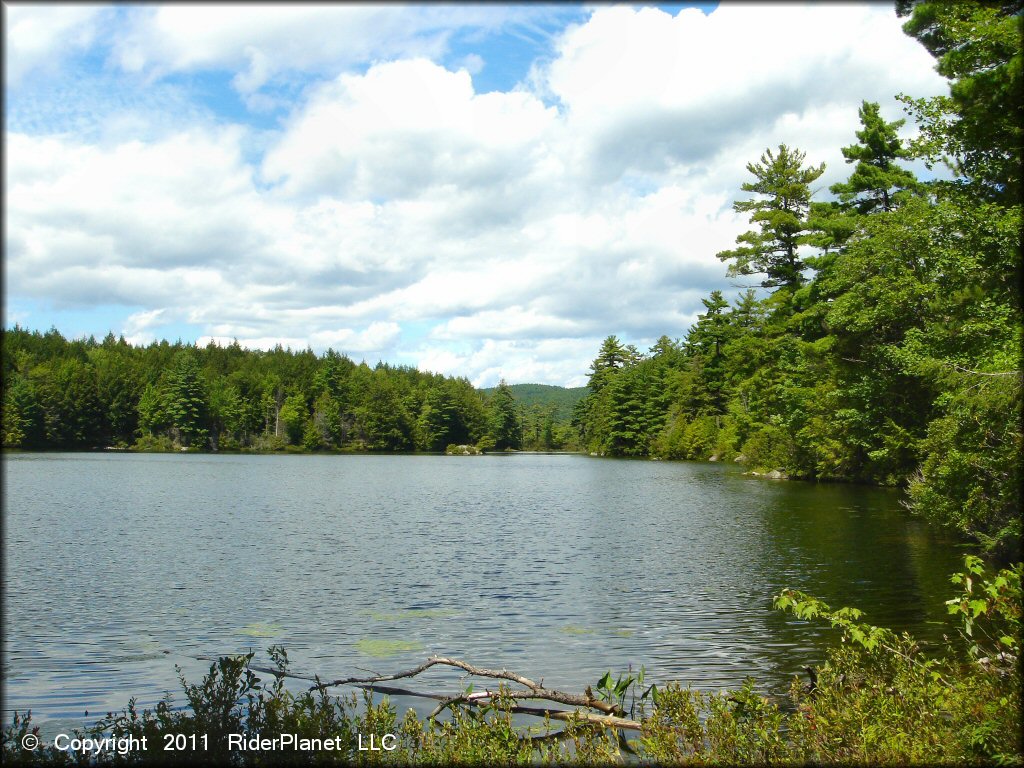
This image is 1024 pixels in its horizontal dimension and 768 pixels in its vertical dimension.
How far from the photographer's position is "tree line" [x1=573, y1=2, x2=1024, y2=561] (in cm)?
1325

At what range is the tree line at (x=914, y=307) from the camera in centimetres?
1325

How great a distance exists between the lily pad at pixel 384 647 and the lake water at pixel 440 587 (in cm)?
9

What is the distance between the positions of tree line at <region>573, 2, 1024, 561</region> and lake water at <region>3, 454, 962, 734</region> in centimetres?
323

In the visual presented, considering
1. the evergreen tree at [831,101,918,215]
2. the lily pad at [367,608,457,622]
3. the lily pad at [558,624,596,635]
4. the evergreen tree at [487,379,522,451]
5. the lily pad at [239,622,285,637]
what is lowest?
the lily pad at [367,608,457,622]

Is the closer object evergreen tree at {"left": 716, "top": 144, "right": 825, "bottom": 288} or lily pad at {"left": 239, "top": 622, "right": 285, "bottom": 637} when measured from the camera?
lily pad at {"left": 239, "top": 622, "right": 285, "bottom": 637}

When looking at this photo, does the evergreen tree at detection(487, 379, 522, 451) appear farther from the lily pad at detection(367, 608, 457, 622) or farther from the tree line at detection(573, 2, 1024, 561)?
the lily pad at detection(367, 608, 457, 622)

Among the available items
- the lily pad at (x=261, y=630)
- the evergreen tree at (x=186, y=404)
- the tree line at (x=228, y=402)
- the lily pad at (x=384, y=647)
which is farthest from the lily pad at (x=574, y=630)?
the evergreen tree at (x=186, y=404)

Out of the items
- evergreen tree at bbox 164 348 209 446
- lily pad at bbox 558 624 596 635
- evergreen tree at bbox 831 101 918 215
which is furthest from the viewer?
evergreen tree at bbox 164 348 209 446

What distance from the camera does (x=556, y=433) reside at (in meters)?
162

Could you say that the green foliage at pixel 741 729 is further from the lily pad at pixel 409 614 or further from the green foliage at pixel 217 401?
the green foliage at pixel 217 401

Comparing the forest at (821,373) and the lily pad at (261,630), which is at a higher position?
the forest at (821,373)

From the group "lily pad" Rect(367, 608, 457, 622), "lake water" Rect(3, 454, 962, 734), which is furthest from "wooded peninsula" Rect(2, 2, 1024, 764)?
"lily pad" Rect(367, 608, 457, 622)

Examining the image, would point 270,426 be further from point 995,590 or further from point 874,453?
point 995,590

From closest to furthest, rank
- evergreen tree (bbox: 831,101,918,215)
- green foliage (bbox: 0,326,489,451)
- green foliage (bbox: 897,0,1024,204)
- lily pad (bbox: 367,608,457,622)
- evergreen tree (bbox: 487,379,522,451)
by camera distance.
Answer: green foliage (bbox: 897,0,1024,204), lily pad (bbox: 367,608,457,622), evergreen tree (bbox: 831,101,918,215), green foliage (bbox: 0,326,489,451), evergreen tree (bbox: 487,379,522,451)
